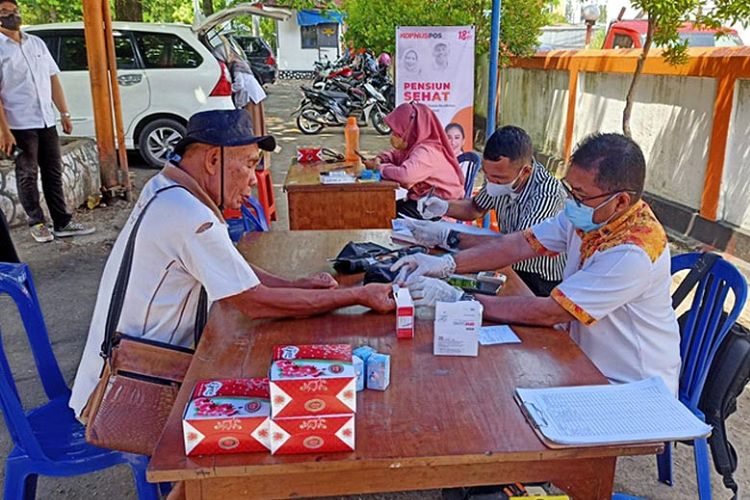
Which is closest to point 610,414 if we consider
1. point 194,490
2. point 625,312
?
point 625,312

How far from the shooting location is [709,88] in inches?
182

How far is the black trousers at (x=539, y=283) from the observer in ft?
8.87

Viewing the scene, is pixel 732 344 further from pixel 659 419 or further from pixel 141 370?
pixel 141 370

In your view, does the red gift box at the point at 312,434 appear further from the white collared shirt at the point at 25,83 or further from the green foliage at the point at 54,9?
the green foliage at the point at 54,9

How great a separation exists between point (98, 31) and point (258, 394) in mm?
5126

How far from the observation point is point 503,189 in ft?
9.41

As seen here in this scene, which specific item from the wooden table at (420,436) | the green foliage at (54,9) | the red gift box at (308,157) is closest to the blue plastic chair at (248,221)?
the red gift box at (308,157)

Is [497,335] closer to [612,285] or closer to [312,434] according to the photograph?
[612,285]

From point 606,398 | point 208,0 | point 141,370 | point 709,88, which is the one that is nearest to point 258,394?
point 141,370

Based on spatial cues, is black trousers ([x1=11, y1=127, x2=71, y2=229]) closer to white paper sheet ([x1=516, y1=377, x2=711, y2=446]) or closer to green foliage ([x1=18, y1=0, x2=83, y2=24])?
white paper sheet ([x1=516, y1=377, x2=711, y2=446])

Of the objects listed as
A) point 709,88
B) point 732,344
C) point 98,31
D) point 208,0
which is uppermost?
point 208,0

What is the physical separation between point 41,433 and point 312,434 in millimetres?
1082

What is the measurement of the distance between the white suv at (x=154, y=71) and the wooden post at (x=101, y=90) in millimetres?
1426

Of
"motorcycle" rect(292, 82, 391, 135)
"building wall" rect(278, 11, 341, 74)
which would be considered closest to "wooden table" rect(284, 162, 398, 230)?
"motorcycle" rect(292, 82, 391, 135)
